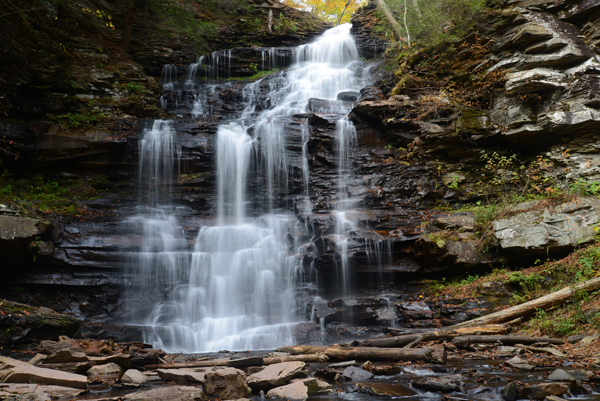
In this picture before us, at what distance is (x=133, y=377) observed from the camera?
461 centimetres

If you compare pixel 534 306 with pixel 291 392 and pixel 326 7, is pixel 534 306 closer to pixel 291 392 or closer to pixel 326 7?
pixel 291 392

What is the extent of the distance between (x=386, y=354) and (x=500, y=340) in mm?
2211

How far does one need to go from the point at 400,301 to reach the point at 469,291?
1737mm

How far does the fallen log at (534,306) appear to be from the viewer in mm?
6465

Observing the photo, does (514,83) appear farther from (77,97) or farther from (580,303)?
(77,97)

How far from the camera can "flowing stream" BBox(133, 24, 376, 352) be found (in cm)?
879

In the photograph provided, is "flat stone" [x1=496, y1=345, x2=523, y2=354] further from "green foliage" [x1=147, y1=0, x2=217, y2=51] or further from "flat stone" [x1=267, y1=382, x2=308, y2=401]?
"green foliage" [x1=147, y1=0, x2=217, y2=51]

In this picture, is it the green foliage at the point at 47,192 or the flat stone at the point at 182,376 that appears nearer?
the flat stone at the point at 182,376

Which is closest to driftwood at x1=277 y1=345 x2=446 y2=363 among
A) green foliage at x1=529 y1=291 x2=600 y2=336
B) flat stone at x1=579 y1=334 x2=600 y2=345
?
flat stone at x1=579 y1=334 x2=600 y2=345

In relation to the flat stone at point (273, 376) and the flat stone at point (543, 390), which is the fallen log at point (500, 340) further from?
the flat stone at point (273, 376)

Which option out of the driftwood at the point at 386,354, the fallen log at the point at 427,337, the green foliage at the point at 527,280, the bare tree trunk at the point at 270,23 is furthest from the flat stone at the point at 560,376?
the bare tree trunk at the point at 270,23

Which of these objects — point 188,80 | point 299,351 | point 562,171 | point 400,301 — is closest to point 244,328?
point 299,351

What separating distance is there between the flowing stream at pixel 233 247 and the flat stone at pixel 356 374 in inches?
139

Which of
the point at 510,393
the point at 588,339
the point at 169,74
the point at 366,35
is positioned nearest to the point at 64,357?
the point at 510,393
